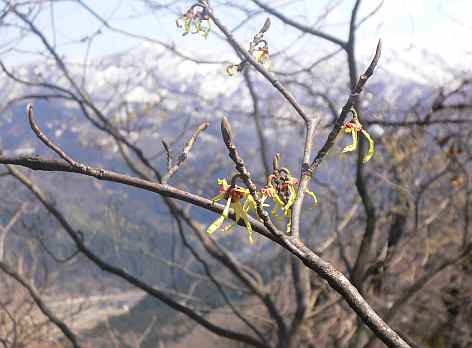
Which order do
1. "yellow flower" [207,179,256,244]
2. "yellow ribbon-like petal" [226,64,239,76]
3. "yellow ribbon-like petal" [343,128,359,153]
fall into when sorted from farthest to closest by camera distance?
"yellow ribbon-like petal" [226,64,239,76] → "yellow ribbon-like petal" [343,128,359,153] → "yellow flower" [207,179,256,244]

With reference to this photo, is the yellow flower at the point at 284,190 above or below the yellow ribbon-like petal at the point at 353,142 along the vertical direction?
below

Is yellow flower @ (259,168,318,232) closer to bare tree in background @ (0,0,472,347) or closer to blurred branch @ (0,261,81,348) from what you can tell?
bare tree in background @ (0,0,472,347)

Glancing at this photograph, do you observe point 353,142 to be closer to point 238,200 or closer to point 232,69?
point 238,200

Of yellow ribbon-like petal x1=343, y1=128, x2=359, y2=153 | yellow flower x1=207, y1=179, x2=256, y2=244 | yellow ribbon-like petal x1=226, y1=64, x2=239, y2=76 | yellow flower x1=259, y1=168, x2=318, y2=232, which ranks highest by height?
yellow ribbon-like petal x1=226, y1=64, x2=239, y2=76

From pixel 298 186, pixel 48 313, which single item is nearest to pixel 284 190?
pixel 298 186

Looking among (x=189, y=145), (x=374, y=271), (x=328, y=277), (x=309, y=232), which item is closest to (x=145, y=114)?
(x=309, y=232)

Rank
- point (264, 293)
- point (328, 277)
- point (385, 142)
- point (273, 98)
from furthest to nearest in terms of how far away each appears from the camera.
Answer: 1. point (273, 98)
2. point (385, 142)
3. point (264, 293)
4. point (328, 277)

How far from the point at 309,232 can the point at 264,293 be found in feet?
7.27

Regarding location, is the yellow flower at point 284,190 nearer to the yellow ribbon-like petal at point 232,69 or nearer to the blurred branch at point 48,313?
the yellow ribbon-like petal at point 232,69

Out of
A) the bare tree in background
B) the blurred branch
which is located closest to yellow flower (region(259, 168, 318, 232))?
the bare tree in background

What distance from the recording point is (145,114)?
7027mm

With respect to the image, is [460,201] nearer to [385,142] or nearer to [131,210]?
[385,142]

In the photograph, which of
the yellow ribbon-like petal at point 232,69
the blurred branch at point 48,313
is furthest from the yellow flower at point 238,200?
the blurred branch at point 48,313

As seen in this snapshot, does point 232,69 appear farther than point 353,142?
Yes
